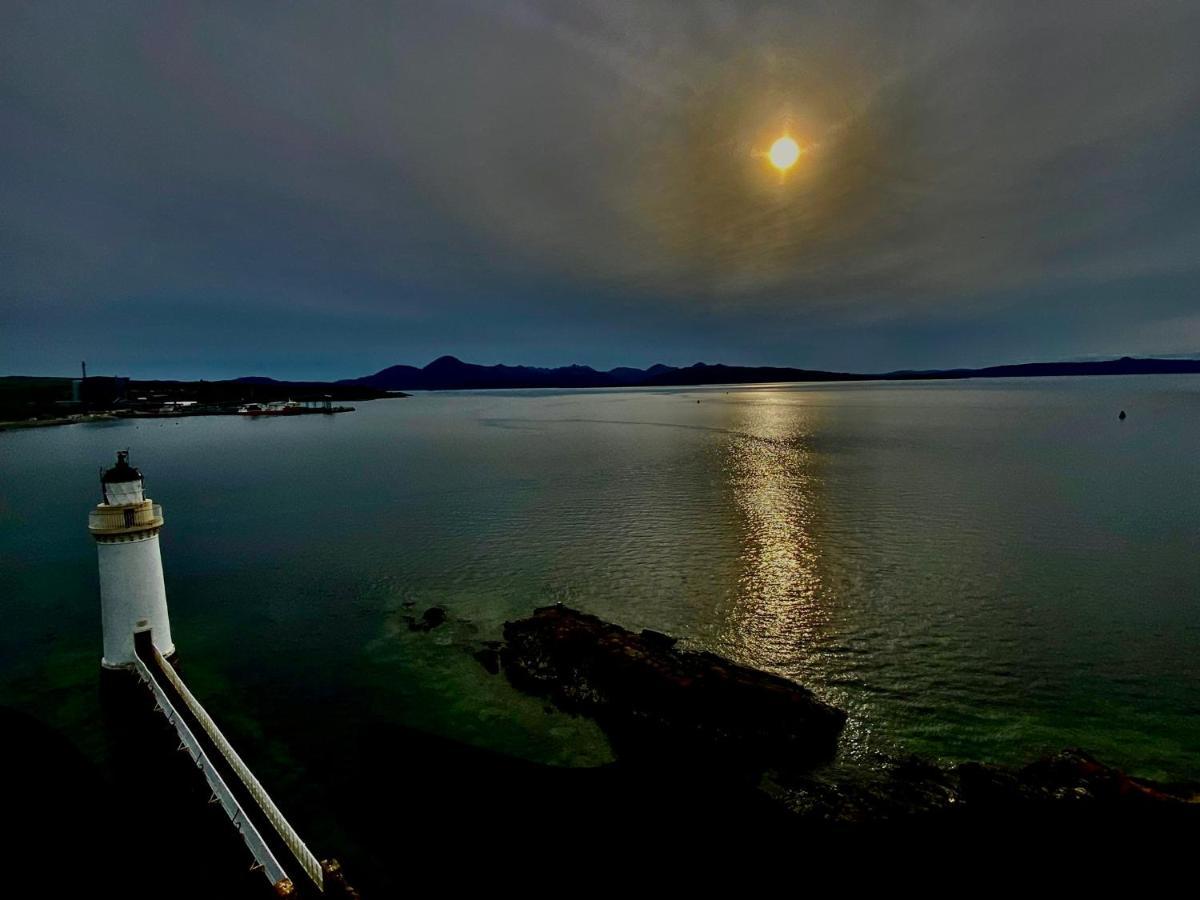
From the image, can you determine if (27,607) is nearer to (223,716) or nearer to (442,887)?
(223,716)

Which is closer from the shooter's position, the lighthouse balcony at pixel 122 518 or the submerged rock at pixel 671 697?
the submerged rock at pixel 671 697

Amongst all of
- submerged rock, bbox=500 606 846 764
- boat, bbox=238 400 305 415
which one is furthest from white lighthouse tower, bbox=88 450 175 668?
boat, bbox=238 400 305 415

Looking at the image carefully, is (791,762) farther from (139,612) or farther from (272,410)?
(272,410)

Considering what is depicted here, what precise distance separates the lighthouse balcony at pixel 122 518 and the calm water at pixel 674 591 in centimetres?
588

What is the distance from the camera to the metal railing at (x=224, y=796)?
8.95 m

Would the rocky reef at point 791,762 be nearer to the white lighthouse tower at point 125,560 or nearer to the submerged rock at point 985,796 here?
the submerged rock at point 985,796

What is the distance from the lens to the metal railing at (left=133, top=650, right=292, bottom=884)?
8.95 meters

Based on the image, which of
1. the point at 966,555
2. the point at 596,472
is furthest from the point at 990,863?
the point at 596,472

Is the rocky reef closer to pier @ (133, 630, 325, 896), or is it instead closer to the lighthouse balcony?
pier @ (133, 630, 325, 896)

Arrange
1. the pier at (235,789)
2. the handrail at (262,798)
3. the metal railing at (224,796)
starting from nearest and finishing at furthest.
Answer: the handrail at (262,798) → the pier at (235,789) → the metal railing at (224,796)

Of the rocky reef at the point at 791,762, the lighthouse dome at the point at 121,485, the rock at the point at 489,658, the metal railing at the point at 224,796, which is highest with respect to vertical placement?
the lighthouse dome at the point at 121,485

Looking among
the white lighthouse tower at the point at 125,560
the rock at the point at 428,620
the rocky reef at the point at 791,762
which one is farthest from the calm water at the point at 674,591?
the white lighthouse tower at the point at 125,560

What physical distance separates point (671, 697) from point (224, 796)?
1088 centimetres

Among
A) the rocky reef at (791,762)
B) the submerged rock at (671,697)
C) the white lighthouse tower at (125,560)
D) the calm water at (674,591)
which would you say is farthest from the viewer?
the calm water at (674,591)
